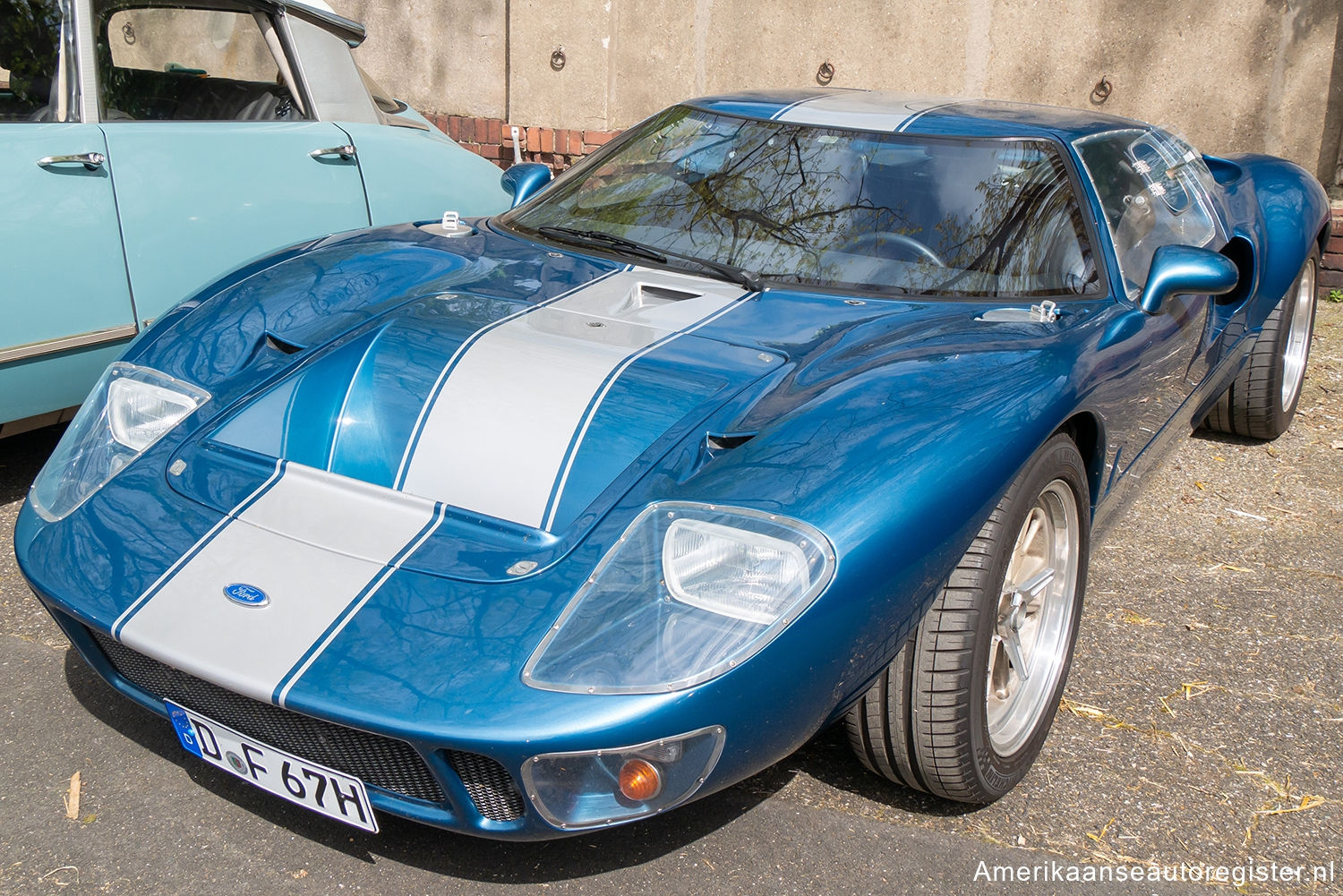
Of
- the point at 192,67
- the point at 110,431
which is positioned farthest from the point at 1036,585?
the point at 192,67

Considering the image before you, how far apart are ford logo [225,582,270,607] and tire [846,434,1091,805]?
1.00 metres

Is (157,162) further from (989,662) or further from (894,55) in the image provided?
(894,55)

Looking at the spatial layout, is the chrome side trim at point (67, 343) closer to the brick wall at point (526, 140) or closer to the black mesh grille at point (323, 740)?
the black mesh grille at point (323, 740)

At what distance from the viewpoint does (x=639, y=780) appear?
169 cm

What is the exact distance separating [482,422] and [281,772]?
0.67 meters

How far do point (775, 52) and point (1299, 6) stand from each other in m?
2.74

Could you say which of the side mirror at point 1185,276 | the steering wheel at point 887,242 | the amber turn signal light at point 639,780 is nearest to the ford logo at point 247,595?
the amber turn signal light at point 639,780

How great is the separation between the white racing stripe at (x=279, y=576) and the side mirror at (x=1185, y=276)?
172 cm

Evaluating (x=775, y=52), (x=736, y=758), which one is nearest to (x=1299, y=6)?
Result: (x=775, y=52)

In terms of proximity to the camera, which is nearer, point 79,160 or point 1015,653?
point 1015,653

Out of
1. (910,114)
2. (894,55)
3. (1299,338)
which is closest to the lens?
(910,114)

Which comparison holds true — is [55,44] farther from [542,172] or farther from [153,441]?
[153,441]

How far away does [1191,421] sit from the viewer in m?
3.46

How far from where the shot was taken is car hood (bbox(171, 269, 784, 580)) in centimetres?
195
